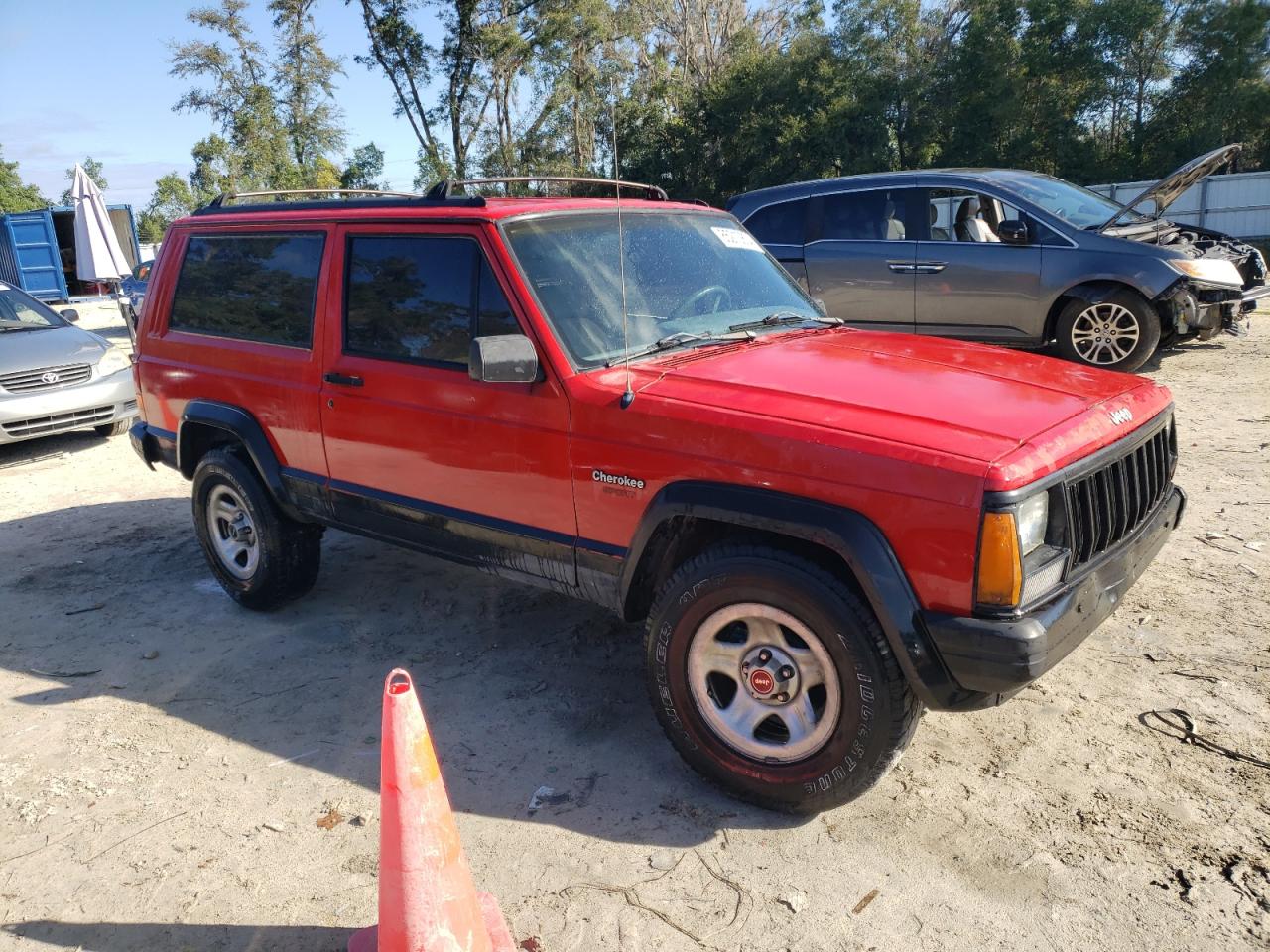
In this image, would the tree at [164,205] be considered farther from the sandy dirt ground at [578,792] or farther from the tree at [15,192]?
the sandy dirt ground at [578,792]

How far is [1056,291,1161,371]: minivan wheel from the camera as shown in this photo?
314 inches

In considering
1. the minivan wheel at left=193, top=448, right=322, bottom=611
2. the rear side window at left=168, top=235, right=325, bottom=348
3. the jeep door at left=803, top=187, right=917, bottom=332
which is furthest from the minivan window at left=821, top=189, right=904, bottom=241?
the minivan wheel at left=193, top=448, right=322, bottom=611

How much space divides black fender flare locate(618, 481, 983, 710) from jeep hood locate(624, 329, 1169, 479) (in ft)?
0.84

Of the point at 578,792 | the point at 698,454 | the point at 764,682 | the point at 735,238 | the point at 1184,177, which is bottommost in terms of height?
the point at 578,792

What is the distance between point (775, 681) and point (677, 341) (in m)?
1.32

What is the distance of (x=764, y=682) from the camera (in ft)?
9.77

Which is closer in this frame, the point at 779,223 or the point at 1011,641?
the point at 1011,641

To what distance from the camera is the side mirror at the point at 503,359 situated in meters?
3.17

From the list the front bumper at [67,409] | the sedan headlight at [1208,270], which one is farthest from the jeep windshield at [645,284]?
the front bumper at [67,409]

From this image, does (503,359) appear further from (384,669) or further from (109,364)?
(109,364)

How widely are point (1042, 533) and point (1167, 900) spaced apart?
1.04 m

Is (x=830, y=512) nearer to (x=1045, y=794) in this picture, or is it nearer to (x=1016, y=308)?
(x=1045, y=794)

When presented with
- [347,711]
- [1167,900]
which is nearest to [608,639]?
[347,711]

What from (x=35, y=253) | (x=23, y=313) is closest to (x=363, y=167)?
(x=35, y=253)
